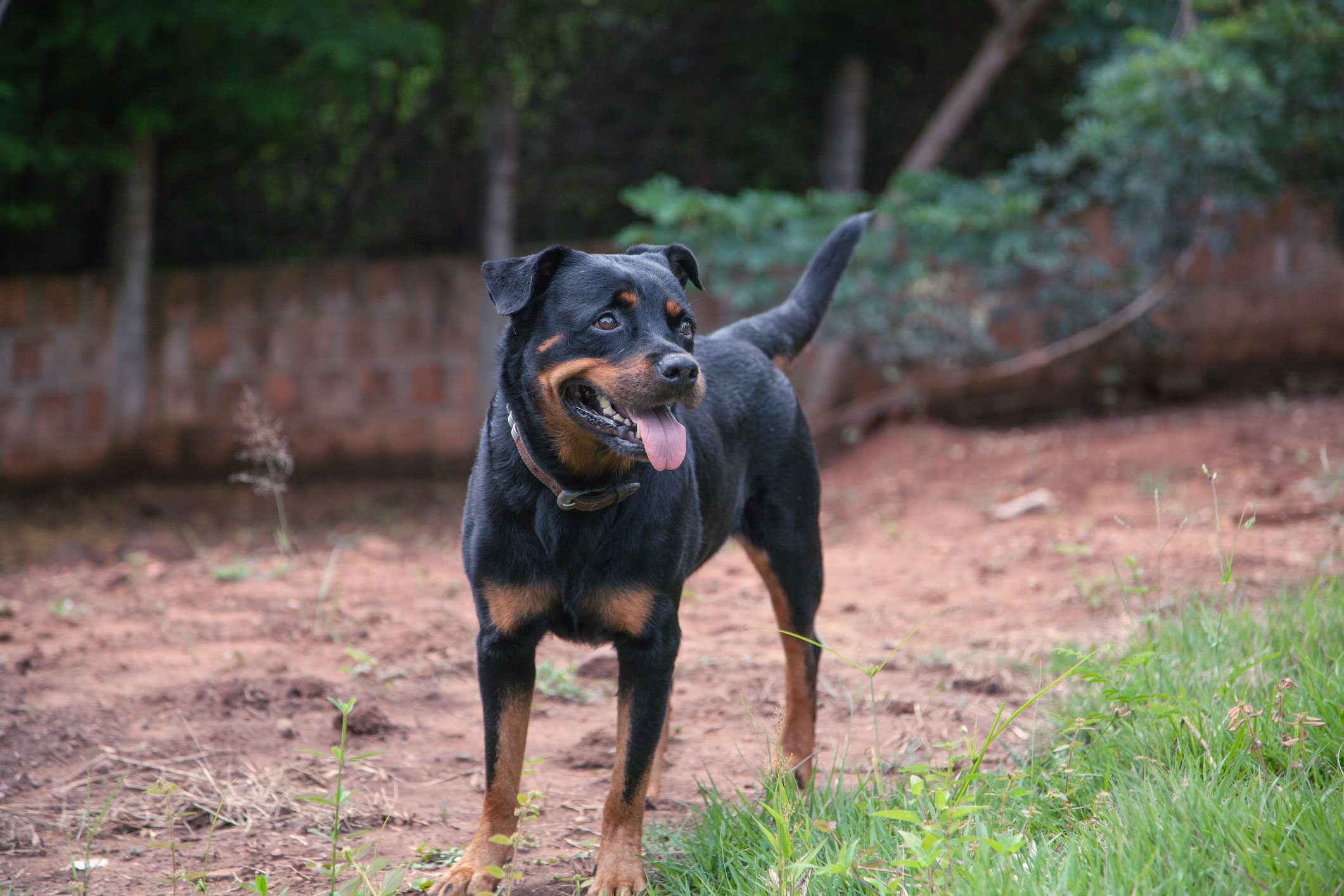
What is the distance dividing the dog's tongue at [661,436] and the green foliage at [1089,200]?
4513mm

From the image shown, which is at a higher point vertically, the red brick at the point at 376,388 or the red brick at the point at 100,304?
the red brick at the point at 100,304

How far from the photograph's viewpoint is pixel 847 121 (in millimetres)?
9469

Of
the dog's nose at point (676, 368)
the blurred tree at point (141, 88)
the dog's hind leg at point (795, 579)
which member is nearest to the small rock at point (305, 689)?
the dog's hind leg at point (795, 579)

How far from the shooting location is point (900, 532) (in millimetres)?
6859

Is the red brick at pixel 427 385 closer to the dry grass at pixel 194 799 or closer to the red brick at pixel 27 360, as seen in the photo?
the red brick at pixel 27 360

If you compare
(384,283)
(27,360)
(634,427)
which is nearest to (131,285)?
(27,360)

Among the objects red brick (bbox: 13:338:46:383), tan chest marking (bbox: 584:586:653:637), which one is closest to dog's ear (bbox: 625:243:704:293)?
tan chest marking (bbox: 584:586:653:637)

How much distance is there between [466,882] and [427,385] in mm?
6247

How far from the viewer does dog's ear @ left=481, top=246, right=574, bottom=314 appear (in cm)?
305

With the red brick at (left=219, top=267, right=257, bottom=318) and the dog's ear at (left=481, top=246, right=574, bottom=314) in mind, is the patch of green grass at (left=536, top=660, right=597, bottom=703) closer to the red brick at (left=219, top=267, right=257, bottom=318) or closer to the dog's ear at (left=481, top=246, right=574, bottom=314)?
the dog's ear at (left=481, top=246, right=574, bottom=314)

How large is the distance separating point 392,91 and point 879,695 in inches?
253

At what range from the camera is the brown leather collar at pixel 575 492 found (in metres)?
3.00

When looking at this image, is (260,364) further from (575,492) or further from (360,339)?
(575,492)

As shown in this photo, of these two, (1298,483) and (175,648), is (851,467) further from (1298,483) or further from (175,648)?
(175,648)
